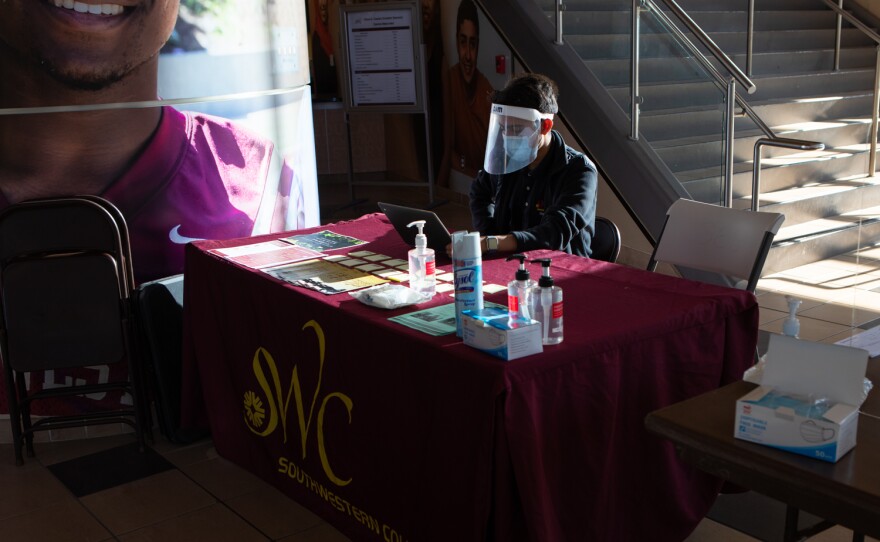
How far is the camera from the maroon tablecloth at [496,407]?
203cm

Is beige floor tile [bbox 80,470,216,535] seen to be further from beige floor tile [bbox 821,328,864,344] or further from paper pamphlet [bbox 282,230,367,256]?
beige floor tile [bbox 821,328,864,344]

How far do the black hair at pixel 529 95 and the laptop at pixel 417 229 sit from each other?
19.2 inches

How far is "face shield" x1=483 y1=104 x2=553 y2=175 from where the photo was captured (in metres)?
3.09

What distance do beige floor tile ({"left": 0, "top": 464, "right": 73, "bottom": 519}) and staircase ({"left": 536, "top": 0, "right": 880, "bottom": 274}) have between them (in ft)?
12.4

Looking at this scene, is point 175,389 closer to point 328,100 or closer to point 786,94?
point 786,94

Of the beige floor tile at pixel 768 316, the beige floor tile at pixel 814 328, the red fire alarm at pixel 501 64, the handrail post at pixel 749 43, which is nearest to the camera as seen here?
the beige floor tile at pixel 814 328

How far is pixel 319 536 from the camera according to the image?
2.85 m

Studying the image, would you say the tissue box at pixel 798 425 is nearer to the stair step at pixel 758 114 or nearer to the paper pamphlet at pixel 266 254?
the paper pamphlet at pixel 266 254

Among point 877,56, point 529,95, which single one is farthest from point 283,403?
point 877,56

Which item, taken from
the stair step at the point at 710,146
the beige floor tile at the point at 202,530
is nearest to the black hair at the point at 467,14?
the stair step at the point at 710,146

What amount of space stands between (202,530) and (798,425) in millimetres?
2048

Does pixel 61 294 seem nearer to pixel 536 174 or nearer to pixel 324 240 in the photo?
pixel 324 240

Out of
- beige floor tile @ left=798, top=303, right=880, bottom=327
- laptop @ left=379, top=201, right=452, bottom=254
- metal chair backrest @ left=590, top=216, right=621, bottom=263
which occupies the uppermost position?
laptop @ left=379, top=201, right=452, bottom=254

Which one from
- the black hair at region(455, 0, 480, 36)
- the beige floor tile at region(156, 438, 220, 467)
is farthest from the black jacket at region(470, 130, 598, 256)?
the black hair at region(455, 0, 480, 36)
